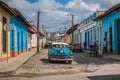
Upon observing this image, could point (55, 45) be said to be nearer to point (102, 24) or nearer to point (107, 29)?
point (107, 29)

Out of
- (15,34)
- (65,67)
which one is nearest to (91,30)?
(15,34)

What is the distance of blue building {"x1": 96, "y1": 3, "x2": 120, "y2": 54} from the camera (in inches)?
1282

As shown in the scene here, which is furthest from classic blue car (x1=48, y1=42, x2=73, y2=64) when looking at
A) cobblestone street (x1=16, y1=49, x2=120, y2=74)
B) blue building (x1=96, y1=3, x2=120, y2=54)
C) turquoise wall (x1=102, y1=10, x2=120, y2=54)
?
turquoise wall (x1=102, y1=10, x2=120, y2=54)

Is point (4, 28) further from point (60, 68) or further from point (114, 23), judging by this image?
point (114, 23)

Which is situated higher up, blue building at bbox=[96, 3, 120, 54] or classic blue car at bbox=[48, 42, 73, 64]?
blue building at bbox=[96, 3, 120, 54]

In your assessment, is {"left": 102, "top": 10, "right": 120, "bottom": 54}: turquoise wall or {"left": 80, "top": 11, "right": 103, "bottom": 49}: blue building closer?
{"left": 102, "top": 10, "right": 120, "bottom": 54}: turquoise wall

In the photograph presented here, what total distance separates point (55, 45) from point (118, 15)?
954 cm

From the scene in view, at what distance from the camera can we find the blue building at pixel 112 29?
107 feet

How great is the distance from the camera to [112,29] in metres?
34.5

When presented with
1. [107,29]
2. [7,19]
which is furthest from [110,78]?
[107,29]

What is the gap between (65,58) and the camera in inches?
910

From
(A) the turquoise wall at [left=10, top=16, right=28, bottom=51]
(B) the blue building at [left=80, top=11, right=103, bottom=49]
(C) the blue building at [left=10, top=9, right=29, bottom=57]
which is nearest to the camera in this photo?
(A) the turquoise wall at [left=10, top=16, right=28, bottom=51]

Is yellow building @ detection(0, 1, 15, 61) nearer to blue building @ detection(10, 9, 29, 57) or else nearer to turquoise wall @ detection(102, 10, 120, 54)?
blue building @ detection(10, 9, 29, 57)

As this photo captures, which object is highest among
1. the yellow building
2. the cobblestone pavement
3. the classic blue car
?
the yellow building
